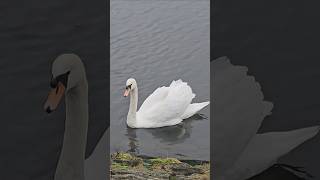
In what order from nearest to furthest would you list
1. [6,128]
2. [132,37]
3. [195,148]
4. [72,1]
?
[6,128], [72,1], [132,37], [195,148]

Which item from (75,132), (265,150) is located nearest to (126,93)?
(265,150)

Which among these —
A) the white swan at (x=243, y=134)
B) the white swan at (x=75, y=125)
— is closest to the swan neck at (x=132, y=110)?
the white swan at (x=243, y=134)

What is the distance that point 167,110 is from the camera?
6.79 feet

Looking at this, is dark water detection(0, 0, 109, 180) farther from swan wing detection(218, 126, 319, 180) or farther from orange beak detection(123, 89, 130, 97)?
swan wing detection(218, 126, 319, 180)

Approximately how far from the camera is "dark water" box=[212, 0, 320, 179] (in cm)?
165

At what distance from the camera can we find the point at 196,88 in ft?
6.41

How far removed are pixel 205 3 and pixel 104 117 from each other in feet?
1.59

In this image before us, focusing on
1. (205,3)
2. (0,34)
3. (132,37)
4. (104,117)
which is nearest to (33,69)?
(0,34)

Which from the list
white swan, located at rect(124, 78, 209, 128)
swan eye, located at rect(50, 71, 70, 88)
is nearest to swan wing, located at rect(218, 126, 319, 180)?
white swan, located at rect(124, 78, 209, 128)

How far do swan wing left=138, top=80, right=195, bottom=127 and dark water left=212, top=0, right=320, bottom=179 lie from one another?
0.33m

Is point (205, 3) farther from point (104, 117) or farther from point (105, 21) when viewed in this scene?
point (104, 117)

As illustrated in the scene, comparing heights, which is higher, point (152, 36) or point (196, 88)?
point (152, 36)

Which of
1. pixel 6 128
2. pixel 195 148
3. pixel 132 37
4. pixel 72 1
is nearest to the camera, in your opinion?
pixel 6 128

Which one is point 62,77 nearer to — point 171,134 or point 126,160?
point 126,160
